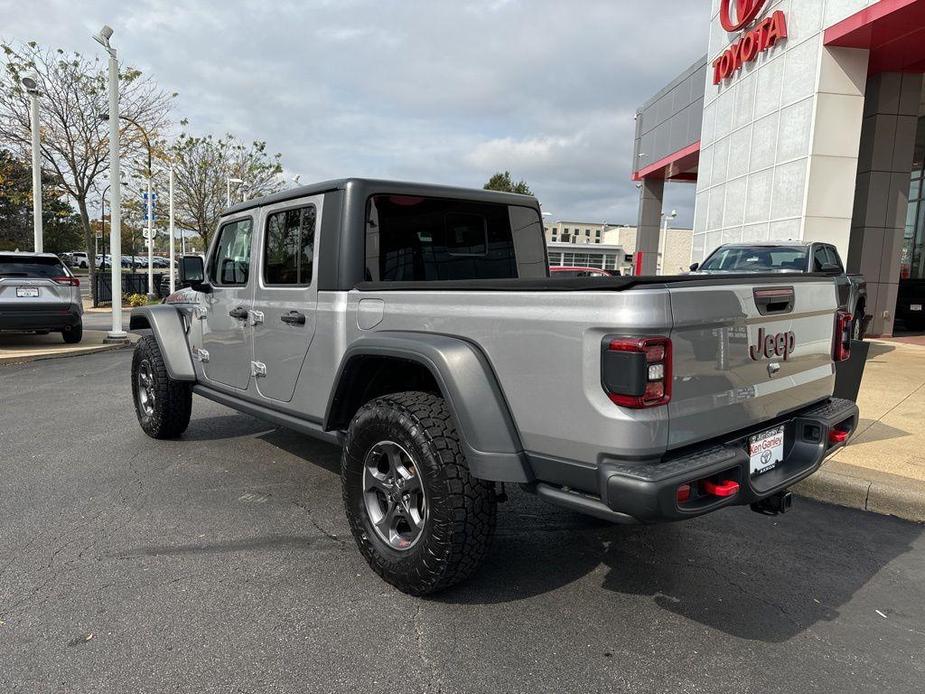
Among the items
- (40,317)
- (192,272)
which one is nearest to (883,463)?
(192,272)

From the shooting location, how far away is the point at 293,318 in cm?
372

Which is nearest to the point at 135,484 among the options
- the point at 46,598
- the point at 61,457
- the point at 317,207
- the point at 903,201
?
the point at 61,457

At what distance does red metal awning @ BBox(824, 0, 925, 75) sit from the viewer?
10367 mm

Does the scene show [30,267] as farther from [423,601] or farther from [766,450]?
[766,450]

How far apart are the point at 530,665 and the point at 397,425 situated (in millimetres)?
1105

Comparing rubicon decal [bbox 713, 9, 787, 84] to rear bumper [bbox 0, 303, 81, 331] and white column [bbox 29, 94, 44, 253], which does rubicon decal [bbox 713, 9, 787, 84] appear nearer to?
rear bumper [bbox 0, 303, 81, 331]

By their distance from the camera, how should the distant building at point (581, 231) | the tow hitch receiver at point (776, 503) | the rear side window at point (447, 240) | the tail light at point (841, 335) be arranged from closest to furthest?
the tow hitch receiver at point (776, 503)
the tail light at point (841, 335)
the rear side window at point (447, 240)
the distant building at point (581, 231)

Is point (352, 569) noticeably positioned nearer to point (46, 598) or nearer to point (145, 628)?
point (145, 628)

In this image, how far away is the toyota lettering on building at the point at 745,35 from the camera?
13094mm

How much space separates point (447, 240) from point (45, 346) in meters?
10.1

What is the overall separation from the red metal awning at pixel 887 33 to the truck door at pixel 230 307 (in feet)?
36.3

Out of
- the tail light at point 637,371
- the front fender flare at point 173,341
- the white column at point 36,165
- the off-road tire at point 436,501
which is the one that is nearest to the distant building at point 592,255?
the white column at point 36,165

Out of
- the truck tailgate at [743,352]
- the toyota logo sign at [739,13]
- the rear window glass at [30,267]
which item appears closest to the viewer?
the truck tailgate at [743,352]

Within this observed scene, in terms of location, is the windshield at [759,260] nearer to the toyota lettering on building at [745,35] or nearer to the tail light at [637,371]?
the toyota lettering on building at [745,35]
